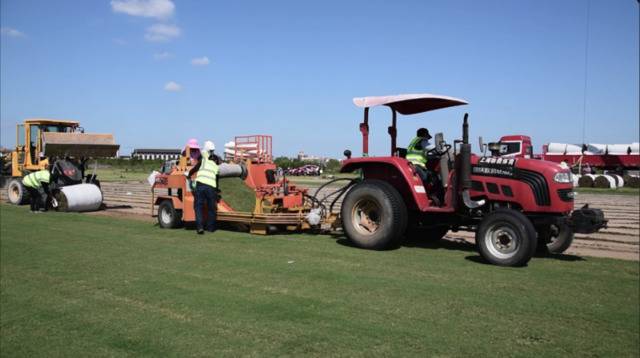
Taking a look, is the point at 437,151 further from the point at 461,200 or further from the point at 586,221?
the point at 586,221

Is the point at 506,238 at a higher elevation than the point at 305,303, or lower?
higher

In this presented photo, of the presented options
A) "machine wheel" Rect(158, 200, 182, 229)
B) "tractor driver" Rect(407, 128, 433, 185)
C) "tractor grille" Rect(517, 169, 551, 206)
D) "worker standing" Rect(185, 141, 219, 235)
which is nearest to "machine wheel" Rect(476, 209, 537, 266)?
"tractor grille" Rect(517, 169, 551, 206)

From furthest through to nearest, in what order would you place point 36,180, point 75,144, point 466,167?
point 75,144 < point 36,180 < point 466,167

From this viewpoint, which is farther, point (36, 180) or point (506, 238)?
point (36, 180)

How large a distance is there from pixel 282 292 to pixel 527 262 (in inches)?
120

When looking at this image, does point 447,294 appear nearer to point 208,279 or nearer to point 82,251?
point 208,279

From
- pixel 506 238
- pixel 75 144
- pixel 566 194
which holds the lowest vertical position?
pixel 506 238

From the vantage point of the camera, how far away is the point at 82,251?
7383 millimetres

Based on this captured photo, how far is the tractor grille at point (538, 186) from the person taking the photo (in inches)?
263

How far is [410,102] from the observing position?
8.29m

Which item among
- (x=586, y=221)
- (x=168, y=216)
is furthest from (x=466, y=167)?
(x=168, y=216)

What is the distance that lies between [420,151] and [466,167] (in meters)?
0.98

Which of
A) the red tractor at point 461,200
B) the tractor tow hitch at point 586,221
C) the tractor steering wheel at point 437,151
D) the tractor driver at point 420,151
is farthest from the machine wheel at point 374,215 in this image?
the tractor tow hitch at point 586,221

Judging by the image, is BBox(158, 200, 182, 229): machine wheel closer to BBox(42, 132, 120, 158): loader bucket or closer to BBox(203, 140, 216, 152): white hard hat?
BBox(203, 140, 216, 152): white hard hat
